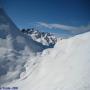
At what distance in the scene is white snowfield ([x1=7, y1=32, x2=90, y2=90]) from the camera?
8.21 meters

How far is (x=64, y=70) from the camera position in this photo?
916 centimetres

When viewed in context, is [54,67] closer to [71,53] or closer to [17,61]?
[71,53]

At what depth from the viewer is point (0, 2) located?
2103cm

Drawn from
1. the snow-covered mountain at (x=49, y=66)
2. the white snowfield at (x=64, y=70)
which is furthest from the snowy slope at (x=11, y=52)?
the white snowfield at (x=64, y=70)

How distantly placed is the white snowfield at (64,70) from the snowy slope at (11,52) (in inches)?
43.7

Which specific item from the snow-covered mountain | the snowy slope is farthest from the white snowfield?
the snowy slope

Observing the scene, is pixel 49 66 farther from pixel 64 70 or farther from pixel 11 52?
pixel 11 52

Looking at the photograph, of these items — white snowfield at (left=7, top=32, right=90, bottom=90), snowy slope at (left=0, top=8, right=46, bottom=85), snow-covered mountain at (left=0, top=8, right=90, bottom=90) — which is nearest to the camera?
white snowfield at (left=7, top=32, right=90, bottom=90)

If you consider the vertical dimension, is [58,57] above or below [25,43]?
below

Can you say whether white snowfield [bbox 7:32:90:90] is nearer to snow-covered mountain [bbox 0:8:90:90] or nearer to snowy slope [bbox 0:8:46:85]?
snow-covered mountain [bbox 0:8:90:90]

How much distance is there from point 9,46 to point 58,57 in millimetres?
5585

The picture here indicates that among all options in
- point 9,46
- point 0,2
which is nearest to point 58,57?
point 9,46

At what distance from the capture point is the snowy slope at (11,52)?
12.5 m

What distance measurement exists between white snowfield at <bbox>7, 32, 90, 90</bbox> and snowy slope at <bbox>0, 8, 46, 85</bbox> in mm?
1109
